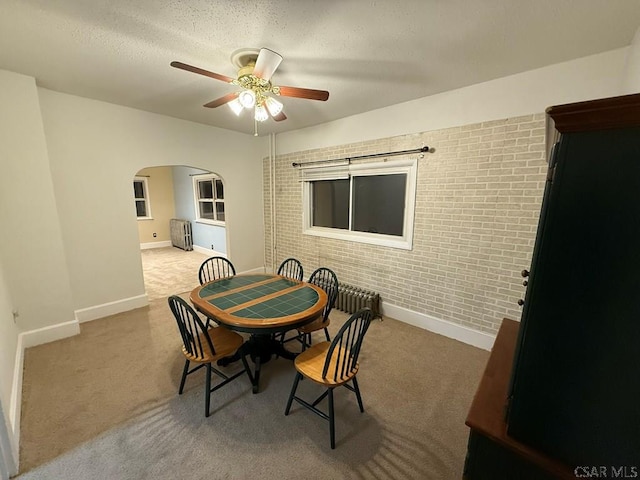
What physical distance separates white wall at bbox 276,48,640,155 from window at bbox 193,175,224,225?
3703 mm

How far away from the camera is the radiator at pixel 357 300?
3.32 m

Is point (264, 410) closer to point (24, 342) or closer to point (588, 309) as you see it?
point (588, 309)

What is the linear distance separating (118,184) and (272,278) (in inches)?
93.7

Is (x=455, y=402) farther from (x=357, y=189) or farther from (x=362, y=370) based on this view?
(x=357, y=189)

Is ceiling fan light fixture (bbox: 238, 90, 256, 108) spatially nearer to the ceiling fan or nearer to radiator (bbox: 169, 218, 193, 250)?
the ceiling fan

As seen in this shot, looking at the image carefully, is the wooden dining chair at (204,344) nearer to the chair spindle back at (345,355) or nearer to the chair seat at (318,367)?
the chair seat at (318,367)

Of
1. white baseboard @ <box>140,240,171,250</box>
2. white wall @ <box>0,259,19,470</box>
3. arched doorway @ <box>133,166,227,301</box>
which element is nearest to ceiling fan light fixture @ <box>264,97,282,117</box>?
white wall @ <box>0,259,19,470</box>

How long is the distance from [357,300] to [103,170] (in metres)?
3.60

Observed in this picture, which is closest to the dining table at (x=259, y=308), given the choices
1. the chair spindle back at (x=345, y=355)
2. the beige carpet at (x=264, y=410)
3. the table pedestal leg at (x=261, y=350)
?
the table pedestal leg at (x=261, y=350)

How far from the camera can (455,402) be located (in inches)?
77.7

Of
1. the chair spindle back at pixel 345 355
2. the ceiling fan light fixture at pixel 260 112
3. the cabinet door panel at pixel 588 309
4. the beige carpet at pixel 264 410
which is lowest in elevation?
the beige carpet at pixel 264 410

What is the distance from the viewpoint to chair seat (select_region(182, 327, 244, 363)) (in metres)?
1.82

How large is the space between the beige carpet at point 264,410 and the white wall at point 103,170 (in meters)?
0.91

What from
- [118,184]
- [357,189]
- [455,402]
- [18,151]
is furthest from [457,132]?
[18,151]
